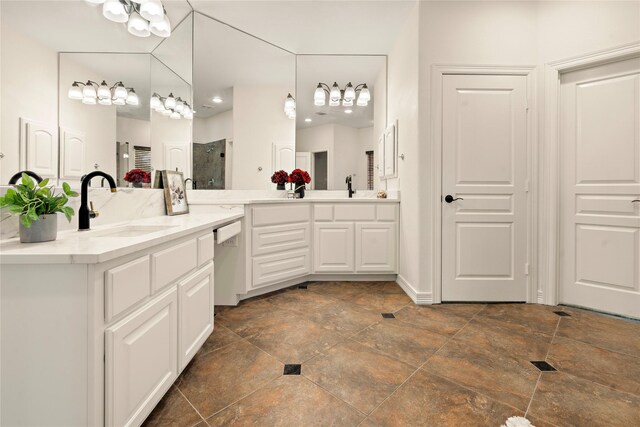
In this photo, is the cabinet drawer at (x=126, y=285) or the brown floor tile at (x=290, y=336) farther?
the brown floor tile at (x=290, y=336)

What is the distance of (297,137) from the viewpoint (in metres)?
3.55

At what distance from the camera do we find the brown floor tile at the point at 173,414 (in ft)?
3.83

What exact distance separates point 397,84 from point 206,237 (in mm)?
2539

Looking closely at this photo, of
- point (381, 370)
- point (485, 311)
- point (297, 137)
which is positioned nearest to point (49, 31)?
point (381, 370)

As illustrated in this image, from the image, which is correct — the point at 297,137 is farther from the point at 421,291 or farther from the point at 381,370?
the point at 381,370

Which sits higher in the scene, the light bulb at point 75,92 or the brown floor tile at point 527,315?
the light bulb at point 75,92

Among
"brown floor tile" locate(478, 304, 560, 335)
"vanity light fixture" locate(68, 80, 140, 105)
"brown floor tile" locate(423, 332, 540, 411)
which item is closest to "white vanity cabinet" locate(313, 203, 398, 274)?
"brown floor tile" locate(478, 304, 560, 335)

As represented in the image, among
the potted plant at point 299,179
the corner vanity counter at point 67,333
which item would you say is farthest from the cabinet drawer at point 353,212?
the corner vanity counter at point 67,333

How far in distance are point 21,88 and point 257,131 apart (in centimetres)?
226

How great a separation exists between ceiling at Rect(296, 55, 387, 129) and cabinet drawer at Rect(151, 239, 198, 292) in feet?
8.16

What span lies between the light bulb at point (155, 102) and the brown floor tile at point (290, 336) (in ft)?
5.65

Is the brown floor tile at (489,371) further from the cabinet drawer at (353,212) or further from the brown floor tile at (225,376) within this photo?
the cabinet drawer at (353,212)

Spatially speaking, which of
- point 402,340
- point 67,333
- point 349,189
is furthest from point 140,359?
point 349,189

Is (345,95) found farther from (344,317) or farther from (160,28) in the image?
(344,317)
